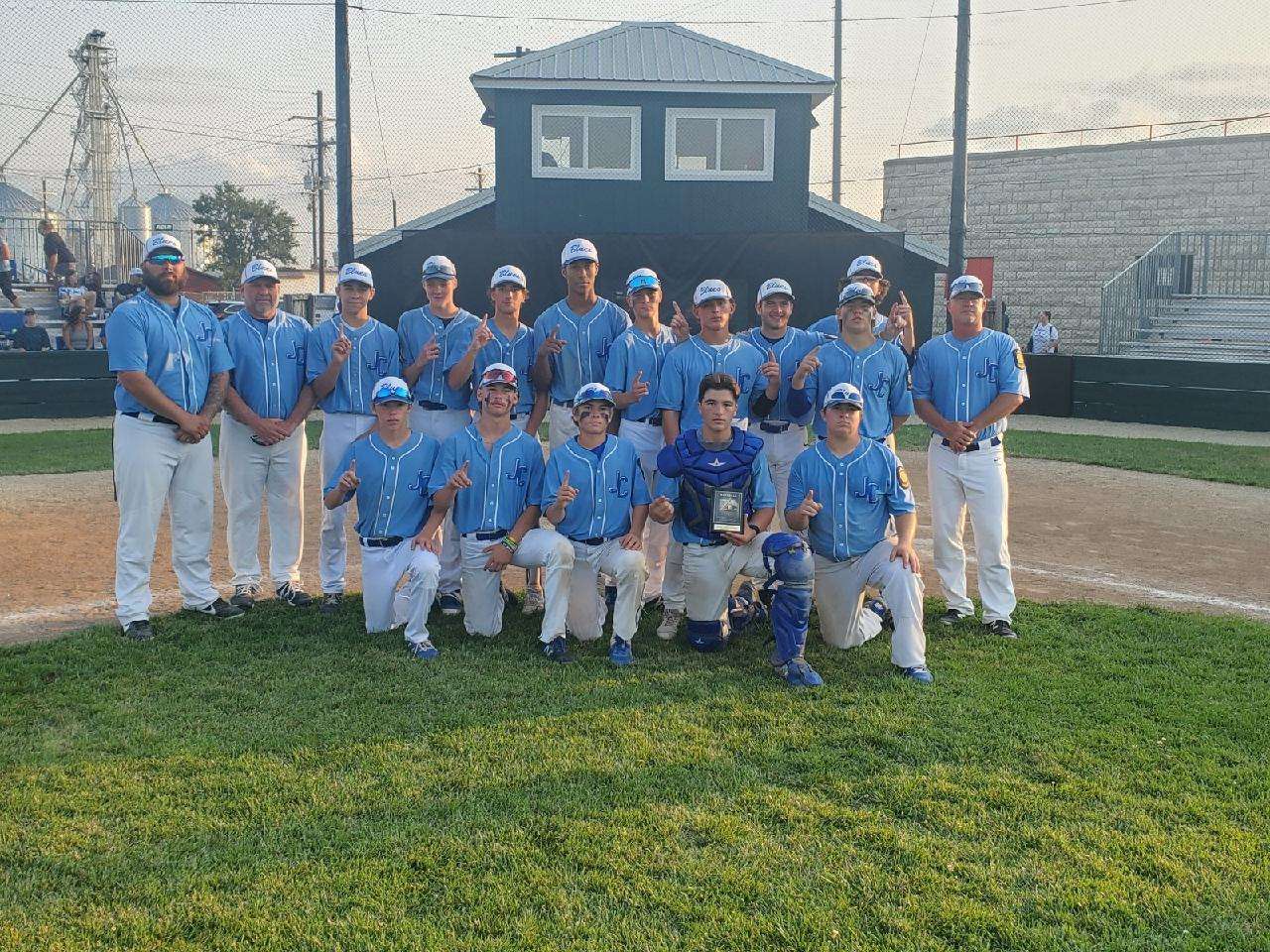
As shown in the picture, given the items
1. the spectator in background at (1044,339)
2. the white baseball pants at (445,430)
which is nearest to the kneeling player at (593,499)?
the white baseball pants at (445,430)

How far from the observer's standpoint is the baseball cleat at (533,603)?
22.9ft

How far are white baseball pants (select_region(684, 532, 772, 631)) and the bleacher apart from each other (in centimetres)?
1678

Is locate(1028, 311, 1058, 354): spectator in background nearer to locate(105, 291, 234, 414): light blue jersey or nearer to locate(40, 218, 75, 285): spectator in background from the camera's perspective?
locate(40, 218, 75, 285): spectator in background

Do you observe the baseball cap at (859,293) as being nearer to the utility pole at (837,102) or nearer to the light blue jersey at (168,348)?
the light blue jersey at (168,348)

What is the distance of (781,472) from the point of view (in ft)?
23.8

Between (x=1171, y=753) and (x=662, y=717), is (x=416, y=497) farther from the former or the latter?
(x=1171, y=753)

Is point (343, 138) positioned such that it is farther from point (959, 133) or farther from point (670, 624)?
point (670, 624)

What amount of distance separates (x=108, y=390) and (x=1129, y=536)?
16.3m

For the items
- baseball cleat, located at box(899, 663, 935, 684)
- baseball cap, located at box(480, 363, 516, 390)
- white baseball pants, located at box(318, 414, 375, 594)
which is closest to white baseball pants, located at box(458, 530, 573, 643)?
baseball cap, located at box(480, 363, 516, 390)

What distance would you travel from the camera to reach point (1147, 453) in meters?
14.1

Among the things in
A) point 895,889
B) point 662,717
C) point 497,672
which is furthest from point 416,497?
point 895,889

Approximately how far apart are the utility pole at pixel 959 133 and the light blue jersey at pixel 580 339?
12.2 m

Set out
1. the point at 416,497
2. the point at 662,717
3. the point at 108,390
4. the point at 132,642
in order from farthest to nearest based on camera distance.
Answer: the point at 108,390, the point at 416,497, the point at 132,642, the point at 662,717

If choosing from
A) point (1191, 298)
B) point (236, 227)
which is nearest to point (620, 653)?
point (1191, 298)
